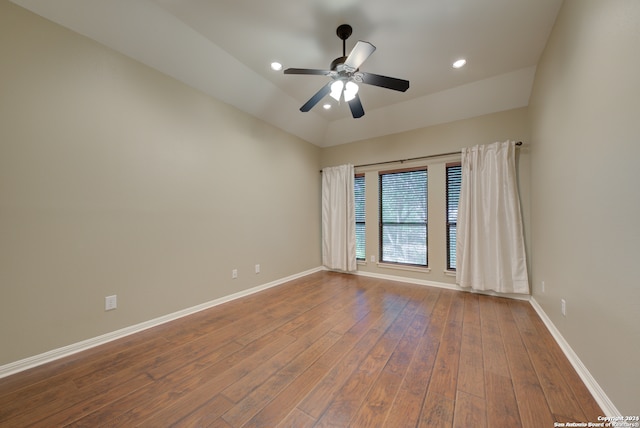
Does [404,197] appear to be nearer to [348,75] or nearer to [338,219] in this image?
[338,219]

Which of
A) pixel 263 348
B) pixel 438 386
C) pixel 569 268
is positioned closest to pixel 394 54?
pixel 569 268

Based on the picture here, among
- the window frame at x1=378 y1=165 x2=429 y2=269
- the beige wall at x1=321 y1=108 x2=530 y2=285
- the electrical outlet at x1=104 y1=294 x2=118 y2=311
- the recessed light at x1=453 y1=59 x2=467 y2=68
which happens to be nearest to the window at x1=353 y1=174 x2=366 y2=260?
the beige wall at x1=321 y1=108 x2=530 y2=285

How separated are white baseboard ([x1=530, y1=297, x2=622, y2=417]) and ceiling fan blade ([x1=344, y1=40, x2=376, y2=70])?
9.04 ft

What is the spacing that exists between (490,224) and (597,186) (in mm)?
2040

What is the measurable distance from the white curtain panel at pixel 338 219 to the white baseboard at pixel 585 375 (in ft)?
9.31

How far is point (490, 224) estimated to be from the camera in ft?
10.9

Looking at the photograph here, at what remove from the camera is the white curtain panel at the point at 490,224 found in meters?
3.15

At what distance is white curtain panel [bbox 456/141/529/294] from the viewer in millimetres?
3146

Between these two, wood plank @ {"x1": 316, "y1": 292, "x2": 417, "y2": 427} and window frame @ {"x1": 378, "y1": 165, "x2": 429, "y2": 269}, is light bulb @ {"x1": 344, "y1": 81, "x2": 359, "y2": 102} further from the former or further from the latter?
wood plank @ {"x1": 316, "y1": 292, "x2": 417, "y2": 427}

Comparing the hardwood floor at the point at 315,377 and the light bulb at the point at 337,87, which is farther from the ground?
the light bulb at the point at 337,87

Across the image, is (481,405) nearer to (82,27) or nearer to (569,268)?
(569,268)

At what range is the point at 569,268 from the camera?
1.89 metres

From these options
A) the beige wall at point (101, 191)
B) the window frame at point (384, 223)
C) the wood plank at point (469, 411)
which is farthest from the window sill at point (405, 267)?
the wood plank at point (469, 411)

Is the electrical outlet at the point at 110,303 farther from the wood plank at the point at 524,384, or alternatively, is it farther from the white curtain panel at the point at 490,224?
the white curtain panel at the point at 490,224
